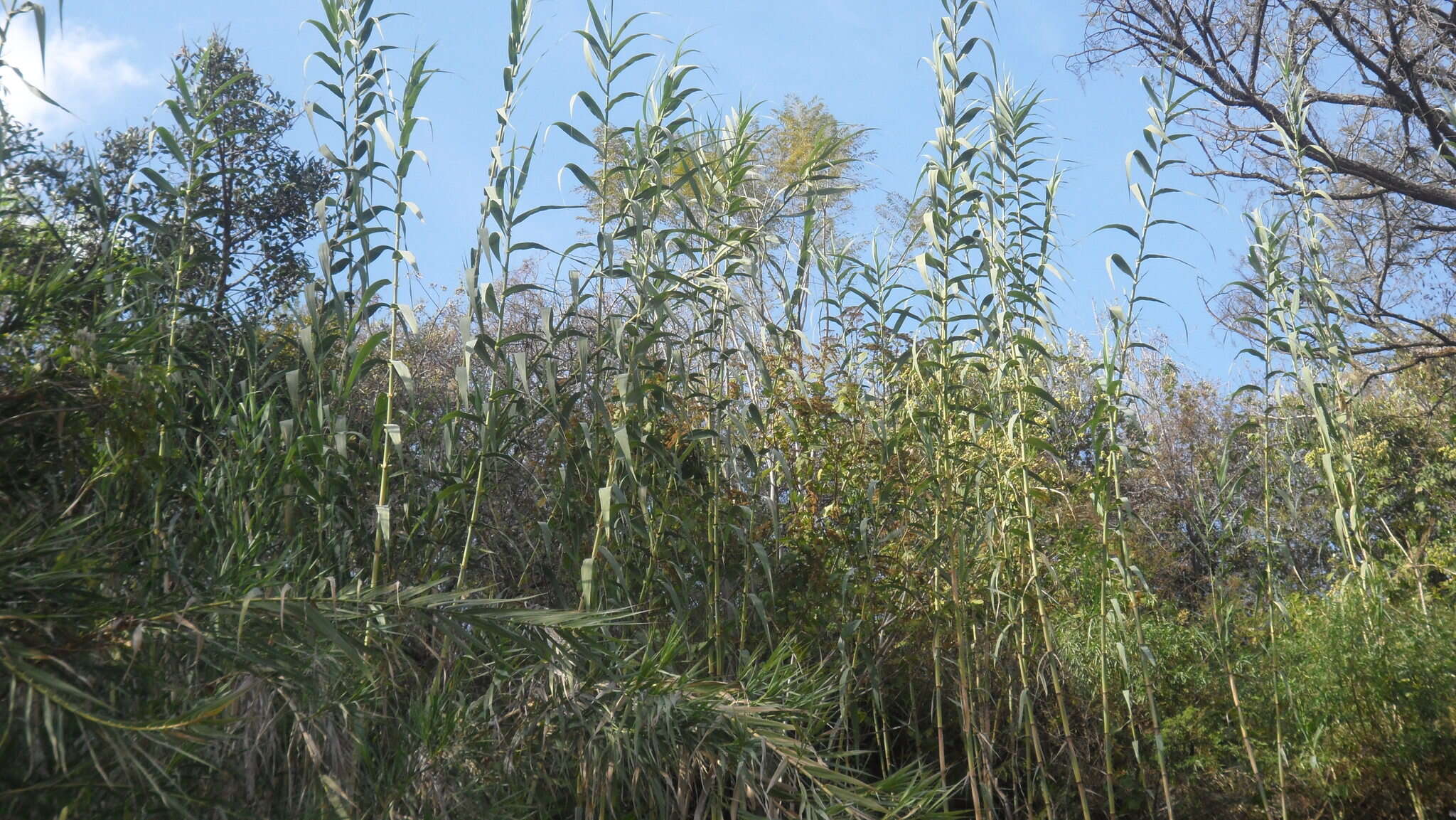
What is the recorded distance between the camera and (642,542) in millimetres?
3102

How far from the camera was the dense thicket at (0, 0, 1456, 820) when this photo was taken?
2.04 metres

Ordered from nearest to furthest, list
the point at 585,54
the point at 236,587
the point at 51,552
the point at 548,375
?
1. the point at 51,552
2. the point at 236,587
3. the point at 548,375
4. the point at 585,54

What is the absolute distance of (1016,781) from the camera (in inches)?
130

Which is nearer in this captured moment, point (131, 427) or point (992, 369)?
point (131, 427)

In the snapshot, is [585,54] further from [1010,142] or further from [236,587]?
[236,587]

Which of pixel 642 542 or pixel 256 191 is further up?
pixel 256 191

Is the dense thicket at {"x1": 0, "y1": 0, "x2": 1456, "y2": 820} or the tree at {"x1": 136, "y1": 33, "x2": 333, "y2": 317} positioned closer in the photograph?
the dense thicket at {"x1": 0, "y1": 0, "x2": 1456, "y2": 820}

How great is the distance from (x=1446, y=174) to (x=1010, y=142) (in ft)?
20.3

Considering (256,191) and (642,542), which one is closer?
(642,542)

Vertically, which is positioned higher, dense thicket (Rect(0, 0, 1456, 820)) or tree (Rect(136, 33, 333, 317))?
tree (Rect(136, 33, 333, 317))

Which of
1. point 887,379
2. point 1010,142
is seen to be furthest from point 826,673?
point 1010,142

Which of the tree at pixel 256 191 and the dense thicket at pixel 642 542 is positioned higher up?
the tree at pixel 256 191

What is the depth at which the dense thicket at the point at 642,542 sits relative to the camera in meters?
2.04

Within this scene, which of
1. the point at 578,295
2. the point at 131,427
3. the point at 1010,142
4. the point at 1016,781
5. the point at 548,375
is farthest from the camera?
the point at 1010,142
